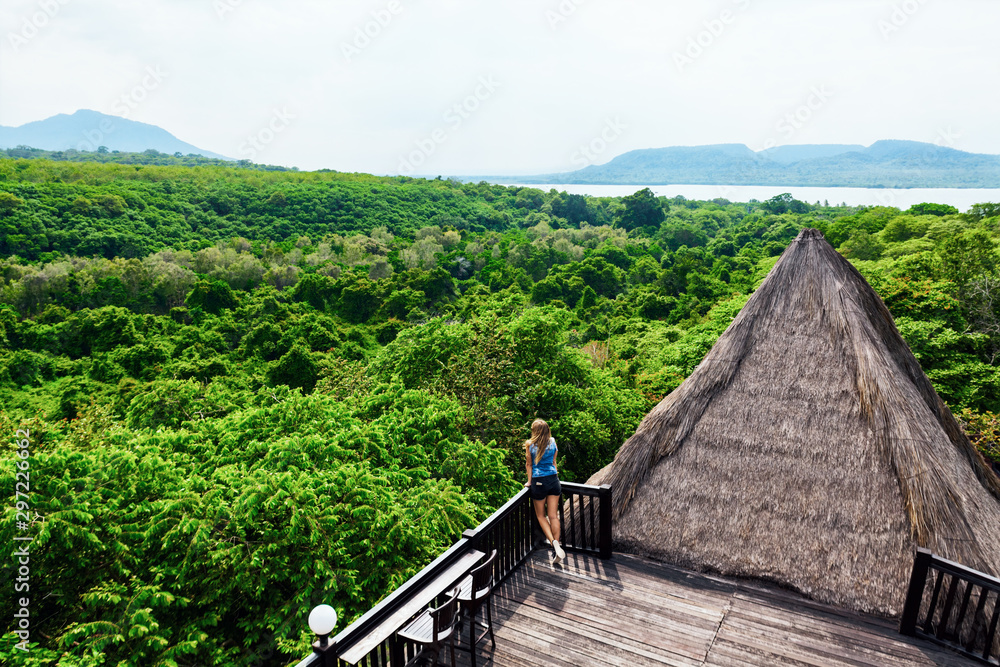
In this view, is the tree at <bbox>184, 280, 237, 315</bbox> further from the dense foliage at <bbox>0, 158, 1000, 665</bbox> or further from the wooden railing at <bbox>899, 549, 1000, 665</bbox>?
the wooden railing at <bbox>899, 549, 1000, 665</bbox>

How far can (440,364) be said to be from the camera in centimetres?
1555

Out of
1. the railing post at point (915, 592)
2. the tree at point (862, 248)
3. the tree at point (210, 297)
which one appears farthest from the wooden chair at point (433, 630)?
the tree at point (210, 297)

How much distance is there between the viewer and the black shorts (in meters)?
5.75

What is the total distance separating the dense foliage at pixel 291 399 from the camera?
6988mm

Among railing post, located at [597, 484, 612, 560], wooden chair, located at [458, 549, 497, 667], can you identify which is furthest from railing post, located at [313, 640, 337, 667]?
railing post, located at [597, 484, 612, 560]

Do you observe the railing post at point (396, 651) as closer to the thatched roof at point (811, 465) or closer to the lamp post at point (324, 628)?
the lamp post at point (324, 628)

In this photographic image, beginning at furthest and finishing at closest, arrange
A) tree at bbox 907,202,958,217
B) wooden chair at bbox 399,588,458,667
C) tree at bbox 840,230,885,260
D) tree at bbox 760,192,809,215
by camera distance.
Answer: tree at bbox 760,192,809,215, tree at bbox 907,202,958,217, tree at bbox 840,230,885,260, wooden chair at bbox 399,588,458,667

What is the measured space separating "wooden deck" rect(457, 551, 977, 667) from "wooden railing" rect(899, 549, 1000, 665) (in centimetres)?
13

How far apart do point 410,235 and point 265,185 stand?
3021 centimetres

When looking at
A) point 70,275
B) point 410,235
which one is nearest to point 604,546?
point 70,275

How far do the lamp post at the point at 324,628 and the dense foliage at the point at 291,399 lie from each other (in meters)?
3.42

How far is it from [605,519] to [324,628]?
3.24 metres

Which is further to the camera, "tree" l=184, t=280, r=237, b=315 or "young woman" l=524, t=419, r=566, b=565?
"tree" l=184, t=280, r=237, b=315

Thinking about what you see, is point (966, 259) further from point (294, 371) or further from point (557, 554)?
point (294, 371)
